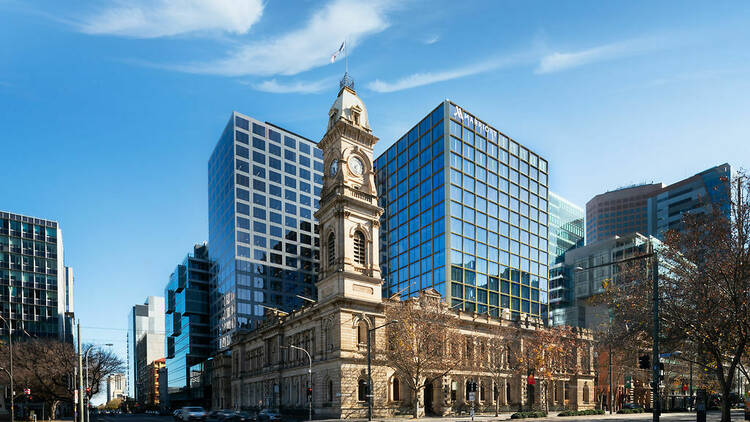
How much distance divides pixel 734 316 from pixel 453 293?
60.4m

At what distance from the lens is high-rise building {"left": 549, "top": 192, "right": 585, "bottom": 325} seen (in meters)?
140

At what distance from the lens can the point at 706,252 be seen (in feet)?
113

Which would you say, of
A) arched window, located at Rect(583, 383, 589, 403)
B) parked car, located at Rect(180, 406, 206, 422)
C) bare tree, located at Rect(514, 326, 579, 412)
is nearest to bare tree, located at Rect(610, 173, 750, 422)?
bare tree, located at Rect(514, 326, 579, 412)

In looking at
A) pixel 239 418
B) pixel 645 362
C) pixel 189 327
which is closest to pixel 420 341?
pixel 239 418

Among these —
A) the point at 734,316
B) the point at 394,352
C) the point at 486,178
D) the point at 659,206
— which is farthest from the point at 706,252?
the point at 659,206

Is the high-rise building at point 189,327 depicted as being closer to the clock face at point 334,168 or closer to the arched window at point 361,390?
the arched window at point 361,390

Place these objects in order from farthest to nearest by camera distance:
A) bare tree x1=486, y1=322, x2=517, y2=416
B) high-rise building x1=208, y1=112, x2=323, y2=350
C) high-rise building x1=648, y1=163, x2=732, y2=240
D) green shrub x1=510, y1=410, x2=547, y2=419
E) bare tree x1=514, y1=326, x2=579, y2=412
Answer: high-rise building x1=648, y1=163, x2=732, y2=240, high-rise building x1=208, y1=112, x2=323, y2=350, bare tree x1=486, y1=322, x2=517, y2=416, bare tree x1=514, y1=326, x2=579, y2=412, green shrub x1=510, y1=410, x2=547, y2=419

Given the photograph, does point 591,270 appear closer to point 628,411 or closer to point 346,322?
point 628,411

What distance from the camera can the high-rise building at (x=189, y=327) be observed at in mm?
118375

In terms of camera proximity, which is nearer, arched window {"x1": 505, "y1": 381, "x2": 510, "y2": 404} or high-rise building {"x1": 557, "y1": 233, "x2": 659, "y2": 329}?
arched window {"x1": 505, "y1": 381, "x2": 510, "y2": 404}

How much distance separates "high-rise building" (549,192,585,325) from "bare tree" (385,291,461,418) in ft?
262

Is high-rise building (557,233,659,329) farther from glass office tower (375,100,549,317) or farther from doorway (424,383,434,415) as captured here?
doorway (424,383,434,415)

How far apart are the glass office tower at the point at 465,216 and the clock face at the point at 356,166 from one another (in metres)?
36.4

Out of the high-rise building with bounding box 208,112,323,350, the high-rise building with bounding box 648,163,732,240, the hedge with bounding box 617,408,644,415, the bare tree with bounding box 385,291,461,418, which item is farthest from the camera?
the high-rise building with bounding box 648,163,732,240
